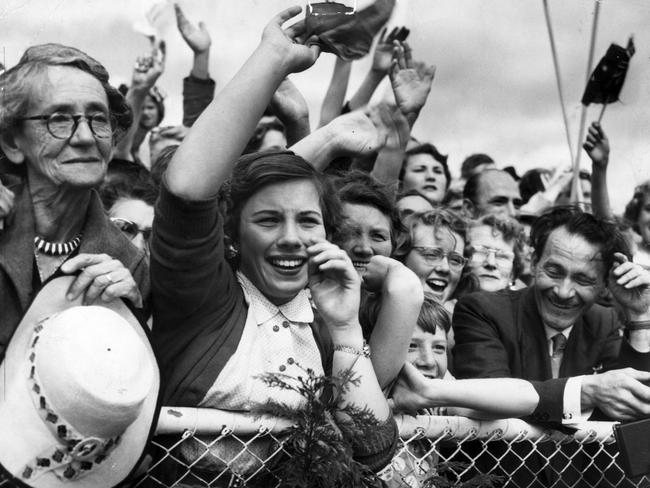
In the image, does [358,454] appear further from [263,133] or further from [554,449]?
[263,133]

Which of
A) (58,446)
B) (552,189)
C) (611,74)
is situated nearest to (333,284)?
(58,446)

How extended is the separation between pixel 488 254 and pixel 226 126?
2893 millimetres

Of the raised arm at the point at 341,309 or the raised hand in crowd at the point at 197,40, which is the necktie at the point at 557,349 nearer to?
the raised arm at the point at 341,309

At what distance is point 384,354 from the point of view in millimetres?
2914

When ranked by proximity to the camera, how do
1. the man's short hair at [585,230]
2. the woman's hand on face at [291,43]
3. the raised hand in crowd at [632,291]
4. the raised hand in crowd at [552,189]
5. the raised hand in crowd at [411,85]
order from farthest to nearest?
the raised hand in crowd at [552,189] → the raised hand in crowd at [411,85] → the man's short hair at [585,230] → the raised hand in crowd at [632,291] → the woman's hand on face at [291,43]

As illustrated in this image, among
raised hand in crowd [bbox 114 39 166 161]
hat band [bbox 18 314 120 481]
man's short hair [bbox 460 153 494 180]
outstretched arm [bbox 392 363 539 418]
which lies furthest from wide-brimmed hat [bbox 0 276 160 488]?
man's short hair [bbox 460 153 494 180]

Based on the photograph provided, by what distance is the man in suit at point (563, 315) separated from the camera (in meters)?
3.55

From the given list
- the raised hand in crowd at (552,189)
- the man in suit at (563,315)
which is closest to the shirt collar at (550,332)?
the man in suit at (563,315)

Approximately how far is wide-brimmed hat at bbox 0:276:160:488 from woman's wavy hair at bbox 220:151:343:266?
792 mm

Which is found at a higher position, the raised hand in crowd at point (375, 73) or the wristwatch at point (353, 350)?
the raised hand in crowd at point (375, 73)

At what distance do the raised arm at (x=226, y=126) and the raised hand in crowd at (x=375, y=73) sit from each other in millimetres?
2856

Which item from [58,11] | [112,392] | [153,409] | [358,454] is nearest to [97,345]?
[112,392]

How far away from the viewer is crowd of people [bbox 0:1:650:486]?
98.1 inches

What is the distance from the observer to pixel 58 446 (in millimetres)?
2193
